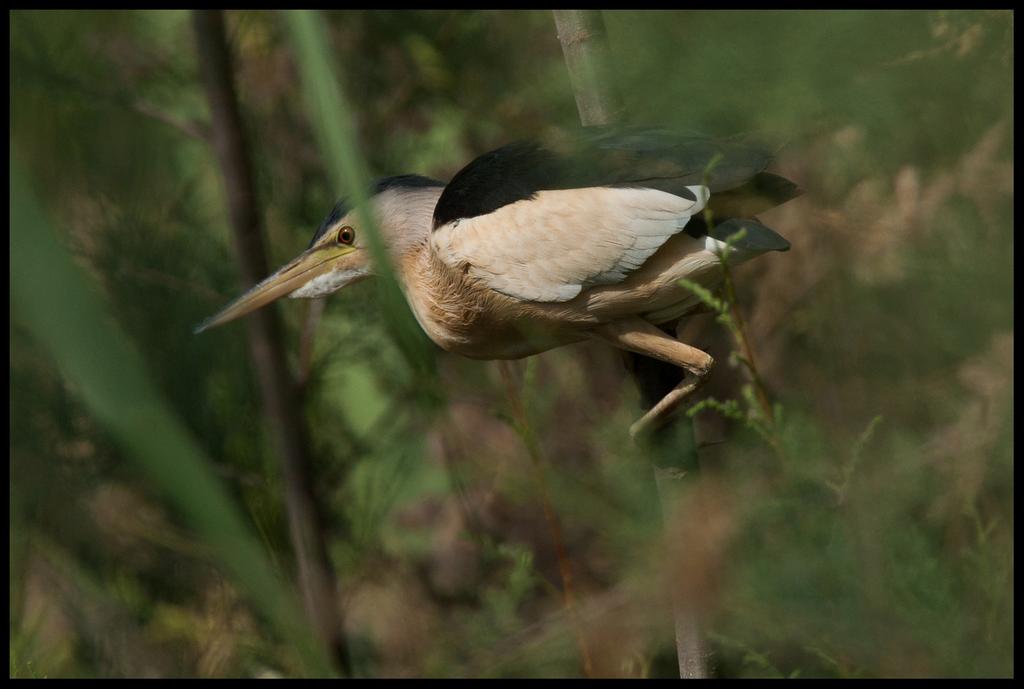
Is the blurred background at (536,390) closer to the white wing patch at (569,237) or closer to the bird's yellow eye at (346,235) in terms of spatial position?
the white wing patch at (569,237)

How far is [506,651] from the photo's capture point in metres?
2.12

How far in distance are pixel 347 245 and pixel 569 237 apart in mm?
501

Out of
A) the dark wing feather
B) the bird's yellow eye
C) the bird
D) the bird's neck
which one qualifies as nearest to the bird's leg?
the bird

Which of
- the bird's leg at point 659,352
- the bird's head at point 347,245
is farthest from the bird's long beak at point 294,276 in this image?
the bird's leg at point 659,352

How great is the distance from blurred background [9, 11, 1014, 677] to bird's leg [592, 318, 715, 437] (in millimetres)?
78

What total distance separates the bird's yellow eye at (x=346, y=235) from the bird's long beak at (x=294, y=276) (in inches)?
0.5

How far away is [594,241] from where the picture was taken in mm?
1492

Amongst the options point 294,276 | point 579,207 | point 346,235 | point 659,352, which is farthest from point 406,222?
point 659,352

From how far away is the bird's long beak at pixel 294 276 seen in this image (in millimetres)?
1851

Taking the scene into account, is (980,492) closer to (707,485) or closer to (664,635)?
(707,485)

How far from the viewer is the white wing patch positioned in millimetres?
1455

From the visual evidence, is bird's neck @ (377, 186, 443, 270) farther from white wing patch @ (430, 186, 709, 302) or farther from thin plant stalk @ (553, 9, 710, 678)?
thin plant stalk @ (553, 9, 710, 678)

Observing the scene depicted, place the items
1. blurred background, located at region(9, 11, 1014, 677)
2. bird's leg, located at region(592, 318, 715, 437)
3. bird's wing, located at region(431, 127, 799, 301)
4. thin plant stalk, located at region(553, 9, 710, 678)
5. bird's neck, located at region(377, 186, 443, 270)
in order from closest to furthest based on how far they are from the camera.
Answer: blurred background, located at region(9, 11, 1014, 677)
thin plant stalk, located at region(553, 9, 710, 678)
bird's wing, located at region(431, 127, 799, 301)
bird's leg, located at region(592, 318, 715, 437)
bird's neck, located at region(377, 186, 443, 270)

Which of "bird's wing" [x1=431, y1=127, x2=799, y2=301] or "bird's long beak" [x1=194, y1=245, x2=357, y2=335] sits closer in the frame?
"bird's wing" [x1=431, y1=127, x2=799, y2=301]
